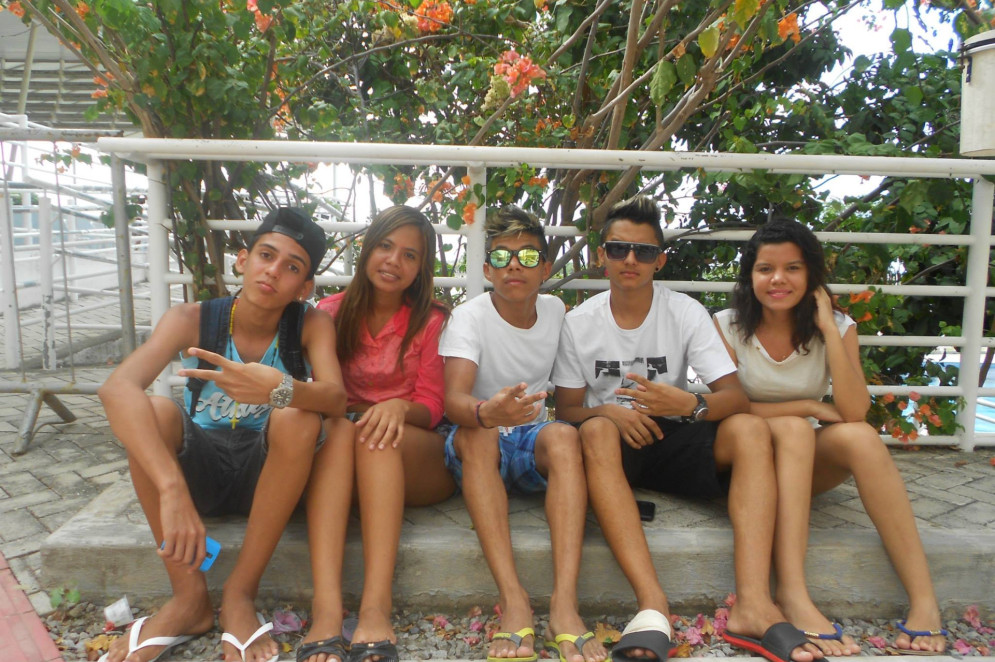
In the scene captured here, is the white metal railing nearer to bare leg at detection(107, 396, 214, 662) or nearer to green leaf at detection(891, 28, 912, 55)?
green leaf at detection(891, 28, 912, 55)

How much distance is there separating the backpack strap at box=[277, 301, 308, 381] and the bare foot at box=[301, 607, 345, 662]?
757 millimetres

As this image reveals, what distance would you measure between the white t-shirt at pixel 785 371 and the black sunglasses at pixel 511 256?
83cm

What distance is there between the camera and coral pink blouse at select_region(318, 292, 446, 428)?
2561mm

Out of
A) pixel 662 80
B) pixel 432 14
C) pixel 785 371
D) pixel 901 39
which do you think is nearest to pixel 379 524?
pixel 785 371

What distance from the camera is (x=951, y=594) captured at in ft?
7.97

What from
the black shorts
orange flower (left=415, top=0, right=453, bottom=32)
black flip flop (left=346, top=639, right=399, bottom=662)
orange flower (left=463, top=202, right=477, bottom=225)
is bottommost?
black flip flop (left=346, top=639, right=399, bottom=662)

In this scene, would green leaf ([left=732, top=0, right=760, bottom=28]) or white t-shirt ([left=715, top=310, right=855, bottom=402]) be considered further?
white t-shirt ([left=715, top=310, right=855, bottom=402])

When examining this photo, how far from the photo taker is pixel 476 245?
2.94 metres

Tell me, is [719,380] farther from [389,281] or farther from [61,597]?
[61,597]

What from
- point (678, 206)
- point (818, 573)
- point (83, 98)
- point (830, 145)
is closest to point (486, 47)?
point (678, 206)

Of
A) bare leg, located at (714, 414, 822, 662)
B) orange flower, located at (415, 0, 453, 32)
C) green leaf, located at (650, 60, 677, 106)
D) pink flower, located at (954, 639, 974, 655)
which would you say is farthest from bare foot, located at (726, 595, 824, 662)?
orange flower, located at (415, 0, 453, 32)

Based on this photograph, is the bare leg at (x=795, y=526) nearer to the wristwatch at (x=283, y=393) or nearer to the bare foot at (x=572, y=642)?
the bare foot at (x=572, y=642)

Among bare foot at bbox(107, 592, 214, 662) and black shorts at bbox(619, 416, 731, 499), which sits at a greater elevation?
black shorts at bbox(619, 416, 731, 499)

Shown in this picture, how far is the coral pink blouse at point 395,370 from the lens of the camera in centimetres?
256
